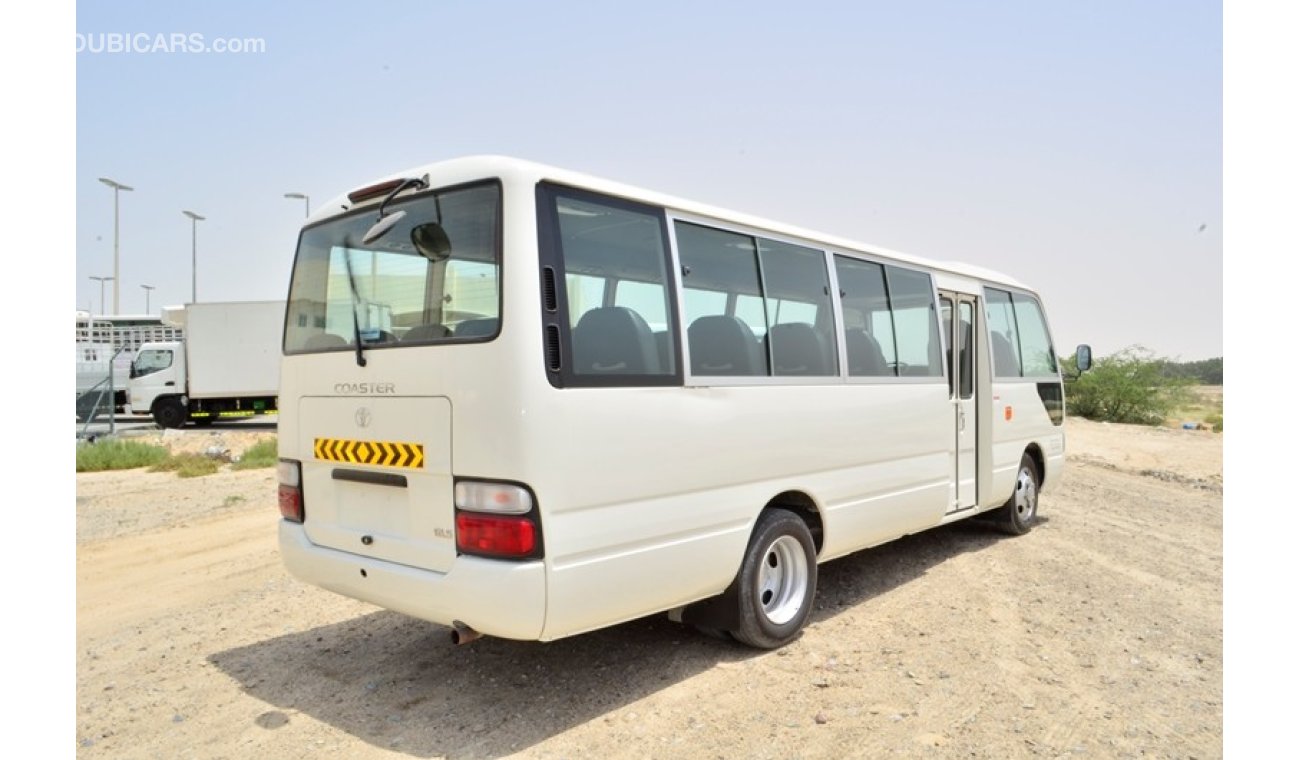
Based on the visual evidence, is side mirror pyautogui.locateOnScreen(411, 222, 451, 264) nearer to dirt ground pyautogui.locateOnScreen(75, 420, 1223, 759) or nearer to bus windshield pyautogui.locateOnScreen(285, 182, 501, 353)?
bus windshield pyautogui.locateOnScreen(285, 182, 501, 353)

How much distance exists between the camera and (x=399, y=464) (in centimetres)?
412

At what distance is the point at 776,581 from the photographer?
5.29 m

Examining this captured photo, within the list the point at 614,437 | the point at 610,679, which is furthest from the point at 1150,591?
the point at 614,437

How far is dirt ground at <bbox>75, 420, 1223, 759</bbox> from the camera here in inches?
154

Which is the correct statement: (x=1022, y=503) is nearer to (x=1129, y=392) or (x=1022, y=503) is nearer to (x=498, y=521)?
(x=498, y=521)

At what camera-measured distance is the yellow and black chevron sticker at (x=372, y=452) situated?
13.3ft

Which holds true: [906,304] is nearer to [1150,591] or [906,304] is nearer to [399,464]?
[1150,591]

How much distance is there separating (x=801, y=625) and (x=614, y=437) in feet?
7.02

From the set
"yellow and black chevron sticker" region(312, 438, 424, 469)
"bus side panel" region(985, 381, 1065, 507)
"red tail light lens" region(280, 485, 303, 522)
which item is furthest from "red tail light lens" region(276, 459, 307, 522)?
"bus side panel" region(985, 381, 1065, 507)

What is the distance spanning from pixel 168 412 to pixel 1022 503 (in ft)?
77.3

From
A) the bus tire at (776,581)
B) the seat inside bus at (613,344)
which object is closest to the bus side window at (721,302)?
the seat inside bus at (613,344)

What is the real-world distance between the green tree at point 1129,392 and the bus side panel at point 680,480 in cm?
2497

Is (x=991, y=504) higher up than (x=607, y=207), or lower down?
lower down

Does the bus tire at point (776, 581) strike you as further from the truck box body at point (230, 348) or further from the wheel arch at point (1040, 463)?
the truck box body at point (230, 348)
